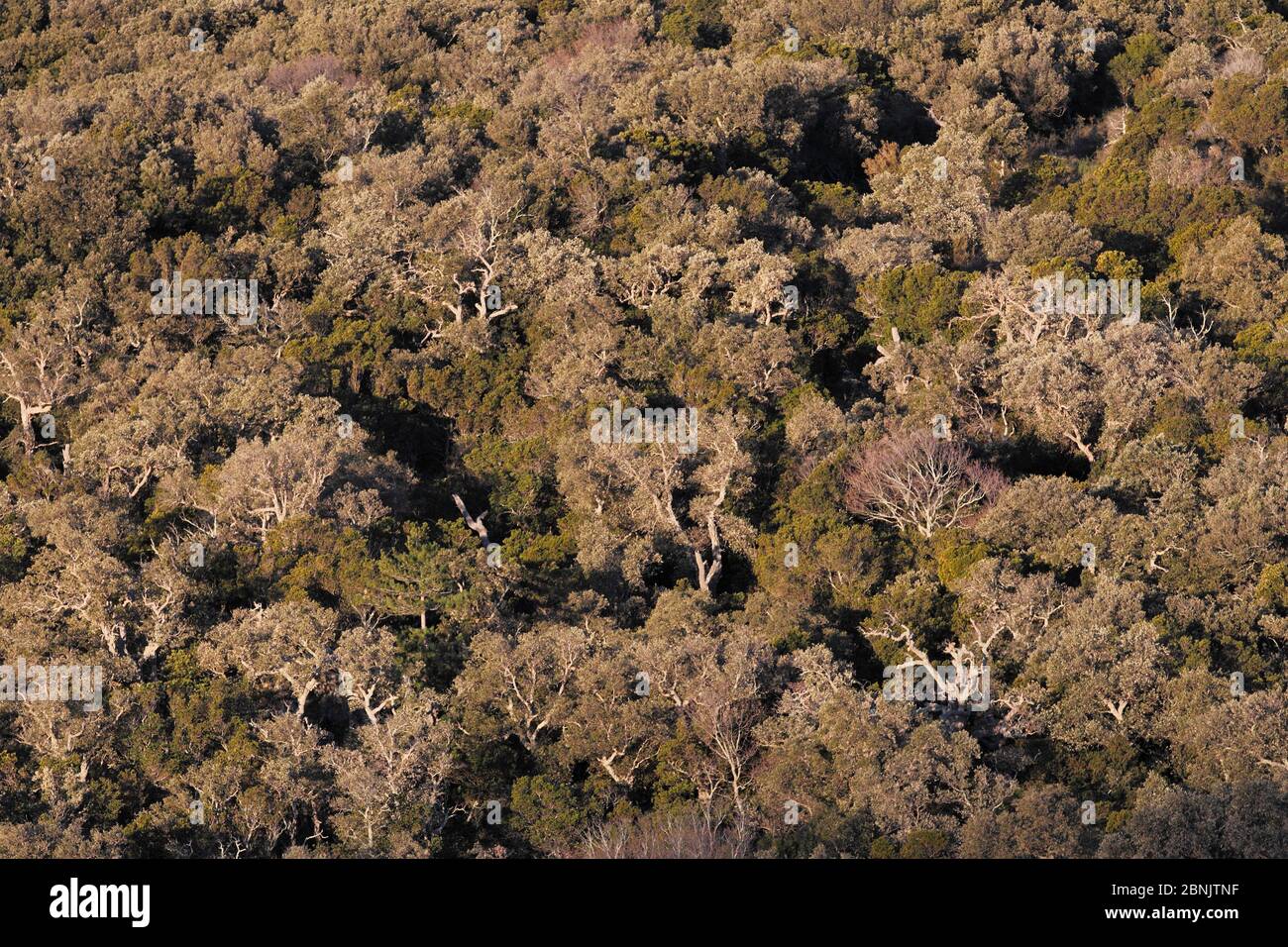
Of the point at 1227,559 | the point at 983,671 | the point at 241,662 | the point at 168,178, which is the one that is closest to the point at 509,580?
the point at 241,662

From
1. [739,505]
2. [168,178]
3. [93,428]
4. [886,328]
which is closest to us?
[739,505]

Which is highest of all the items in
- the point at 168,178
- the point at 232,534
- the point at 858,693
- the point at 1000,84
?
the point at 1000,84

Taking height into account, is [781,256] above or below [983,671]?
above

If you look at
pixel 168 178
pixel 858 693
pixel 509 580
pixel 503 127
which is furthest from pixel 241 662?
pixel 503 127

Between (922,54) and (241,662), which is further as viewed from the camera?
(922,54)

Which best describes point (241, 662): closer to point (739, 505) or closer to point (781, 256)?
point (739, 505)

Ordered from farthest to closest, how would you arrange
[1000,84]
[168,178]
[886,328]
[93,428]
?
[1000,84]
[168,178]
[886,328]
[93,428]

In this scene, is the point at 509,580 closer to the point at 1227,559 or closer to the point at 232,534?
the point at 232,534
